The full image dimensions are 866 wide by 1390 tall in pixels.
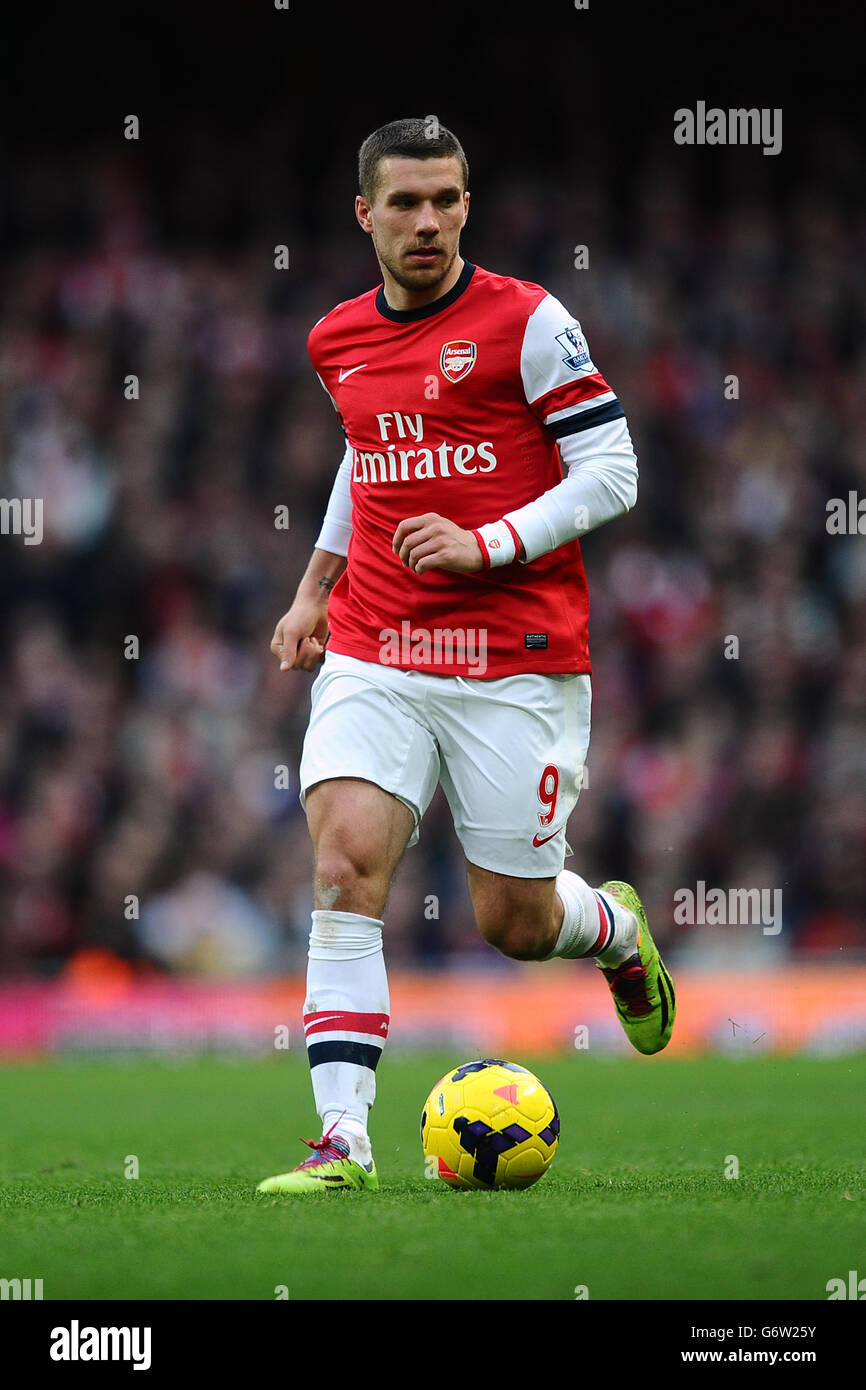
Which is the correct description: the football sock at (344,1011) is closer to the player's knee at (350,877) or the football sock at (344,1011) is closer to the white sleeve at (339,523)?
the player's knee at (350,877)

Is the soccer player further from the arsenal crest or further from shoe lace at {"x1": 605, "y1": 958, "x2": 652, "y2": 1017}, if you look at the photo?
shoe lace at {"x1": 605, "y1": 958, "x2": 652, "y2": 1017}

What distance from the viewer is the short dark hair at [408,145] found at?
4.57 m

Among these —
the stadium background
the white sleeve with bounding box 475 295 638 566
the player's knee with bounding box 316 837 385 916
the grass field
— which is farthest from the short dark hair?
the stadium background

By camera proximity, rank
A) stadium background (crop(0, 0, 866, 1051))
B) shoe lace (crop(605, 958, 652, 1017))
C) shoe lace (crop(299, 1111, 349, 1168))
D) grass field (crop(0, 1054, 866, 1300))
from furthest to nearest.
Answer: stadium background (crop(0, 0, 866, 1051)), shoe lace (crop(605, 958, 652, 1017)), shoe lace (crop(299, 1111, 349, 1168)), grass field (crop(0, 1054, 866, 1300))

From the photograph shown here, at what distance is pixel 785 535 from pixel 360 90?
5.54 metres

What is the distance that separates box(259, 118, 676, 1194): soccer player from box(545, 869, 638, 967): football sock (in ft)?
0.18

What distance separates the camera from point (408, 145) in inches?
180

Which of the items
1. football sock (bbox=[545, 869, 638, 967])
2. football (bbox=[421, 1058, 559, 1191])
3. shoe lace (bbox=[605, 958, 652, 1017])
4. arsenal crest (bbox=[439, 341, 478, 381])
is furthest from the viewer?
shoe lace (bbox=[605, 958, 652, 1017])

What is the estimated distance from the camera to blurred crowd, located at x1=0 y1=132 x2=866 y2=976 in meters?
12.0

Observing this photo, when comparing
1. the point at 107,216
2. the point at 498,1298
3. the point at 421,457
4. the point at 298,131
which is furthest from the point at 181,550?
the point at 498,1298

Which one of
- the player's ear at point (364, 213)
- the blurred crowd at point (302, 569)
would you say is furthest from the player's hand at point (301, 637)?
the blurred crowd at point (302, 569)

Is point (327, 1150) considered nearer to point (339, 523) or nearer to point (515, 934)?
point (515, 934)

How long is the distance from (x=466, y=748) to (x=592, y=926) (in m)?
0.70

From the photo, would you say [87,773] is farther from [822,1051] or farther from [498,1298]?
[498,1298]
